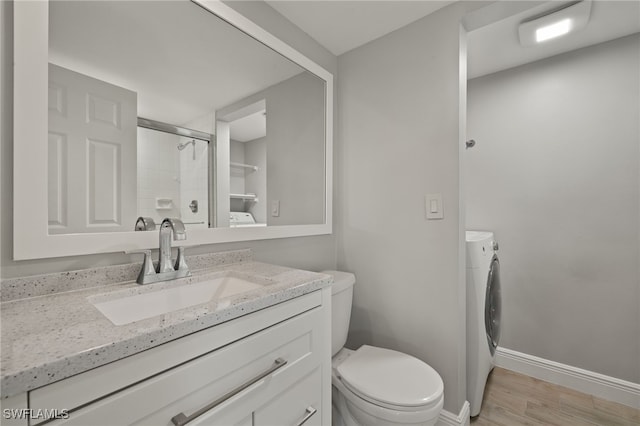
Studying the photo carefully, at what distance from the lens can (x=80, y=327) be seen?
575 mm

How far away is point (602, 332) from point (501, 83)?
6.36 feet

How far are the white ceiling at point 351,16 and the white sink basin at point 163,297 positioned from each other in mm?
1459

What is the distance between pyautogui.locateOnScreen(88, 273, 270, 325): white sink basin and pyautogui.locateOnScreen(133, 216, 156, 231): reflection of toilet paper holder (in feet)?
0.73

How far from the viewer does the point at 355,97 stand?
186cm

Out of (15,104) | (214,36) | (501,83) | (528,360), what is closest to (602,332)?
(528,360)

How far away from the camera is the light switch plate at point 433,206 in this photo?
149 cm

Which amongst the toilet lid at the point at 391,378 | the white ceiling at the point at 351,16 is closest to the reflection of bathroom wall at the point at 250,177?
the white ceiling at the point at 351,16

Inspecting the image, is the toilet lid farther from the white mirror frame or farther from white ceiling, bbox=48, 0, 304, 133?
white ceiling, bbox=48, 0, 304, 133

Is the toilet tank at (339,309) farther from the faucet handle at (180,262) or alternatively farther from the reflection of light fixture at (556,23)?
the reflection of light fixture at (556,23)

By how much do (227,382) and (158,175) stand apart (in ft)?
2.60

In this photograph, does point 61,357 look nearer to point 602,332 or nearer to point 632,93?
point 602,332

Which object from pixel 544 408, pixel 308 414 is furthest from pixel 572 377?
pixel 308 414

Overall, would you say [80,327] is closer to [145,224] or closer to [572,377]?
[145,224]

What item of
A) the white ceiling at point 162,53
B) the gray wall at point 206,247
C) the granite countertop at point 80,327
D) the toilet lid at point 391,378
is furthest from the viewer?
the toilet lid at point 391,378
